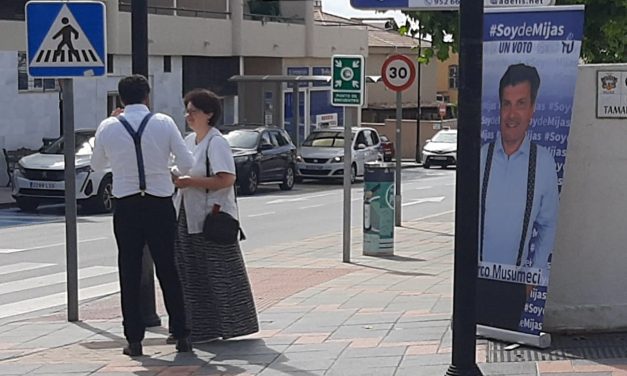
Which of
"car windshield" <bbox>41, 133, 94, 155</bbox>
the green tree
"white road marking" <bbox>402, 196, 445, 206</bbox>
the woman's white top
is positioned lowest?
"white road marking" <bbox>402, 196, 445, 206</bbox>

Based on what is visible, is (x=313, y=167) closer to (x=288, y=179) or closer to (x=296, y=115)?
(x=288, y=179)

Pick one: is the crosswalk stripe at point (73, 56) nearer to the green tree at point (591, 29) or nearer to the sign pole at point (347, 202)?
the green tree at point (591, 29)

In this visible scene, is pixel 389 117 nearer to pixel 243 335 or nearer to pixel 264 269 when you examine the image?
pixel 264 269

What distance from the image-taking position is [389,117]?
6250cm

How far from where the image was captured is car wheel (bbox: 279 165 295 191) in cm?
3225

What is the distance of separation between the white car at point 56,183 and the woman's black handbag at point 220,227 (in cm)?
1488

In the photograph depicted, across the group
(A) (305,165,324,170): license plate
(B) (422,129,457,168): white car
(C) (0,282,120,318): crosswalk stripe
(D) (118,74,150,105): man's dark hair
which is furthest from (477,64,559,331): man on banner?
(B) (422,129,457,168): white car

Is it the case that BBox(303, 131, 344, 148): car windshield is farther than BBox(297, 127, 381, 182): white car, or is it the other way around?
BBox(303, 131, 344, 148): car windshield

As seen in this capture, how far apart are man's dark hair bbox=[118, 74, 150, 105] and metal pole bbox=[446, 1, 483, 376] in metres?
2.74

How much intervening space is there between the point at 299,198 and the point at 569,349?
21.8 metres

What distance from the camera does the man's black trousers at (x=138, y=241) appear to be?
7746 mm

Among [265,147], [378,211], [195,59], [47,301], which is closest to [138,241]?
[47,301]

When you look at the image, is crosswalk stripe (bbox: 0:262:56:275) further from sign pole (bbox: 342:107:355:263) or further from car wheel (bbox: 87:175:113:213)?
car wheel (bbox: 87:175:113:213)

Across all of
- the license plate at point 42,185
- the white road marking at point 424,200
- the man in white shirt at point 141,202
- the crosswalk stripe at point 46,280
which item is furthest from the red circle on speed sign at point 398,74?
the man in white shirt at point 141,202
